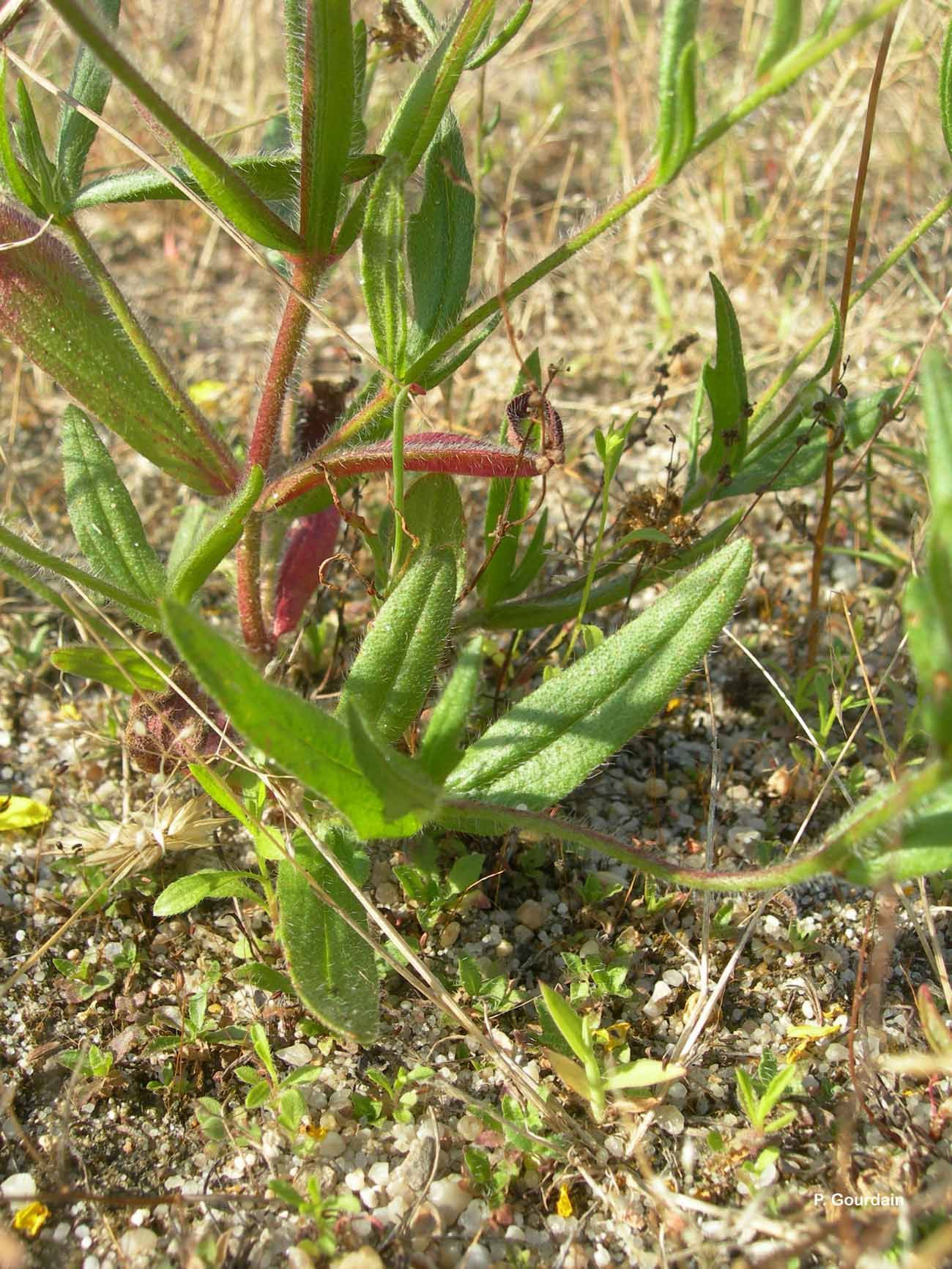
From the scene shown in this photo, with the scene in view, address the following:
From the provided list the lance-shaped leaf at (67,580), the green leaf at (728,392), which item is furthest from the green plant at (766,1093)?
the lance-shaped leaf at (67,580)

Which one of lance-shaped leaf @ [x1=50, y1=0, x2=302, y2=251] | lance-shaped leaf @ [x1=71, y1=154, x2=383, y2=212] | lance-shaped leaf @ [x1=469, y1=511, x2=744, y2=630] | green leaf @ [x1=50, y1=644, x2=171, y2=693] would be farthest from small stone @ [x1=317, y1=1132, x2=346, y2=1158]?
lance-shaped leaf @ [x1=71, y1=154, x2=383, y2=212]

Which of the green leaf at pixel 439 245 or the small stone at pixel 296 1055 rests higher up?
the green leaf at pixel 439 245

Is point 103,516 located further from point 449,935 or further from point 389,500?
point 449,935

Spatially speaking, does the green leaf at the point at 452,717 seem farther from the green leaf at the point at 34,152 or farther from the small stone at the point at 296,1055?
A: the green leaf at the point at 34,152

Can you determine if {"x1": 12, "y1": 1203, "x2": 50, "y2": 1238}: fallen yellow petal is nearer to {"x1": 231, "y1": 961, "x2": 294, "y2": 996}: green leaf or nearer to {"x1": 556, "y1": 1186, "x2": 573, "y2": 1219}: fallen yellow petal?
{"x1": 231, "y1": 961, "x2": 294, "y2": 996}: green leaf

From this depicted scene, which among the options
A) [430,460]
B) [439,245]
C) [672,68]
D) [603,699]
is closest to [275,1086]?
[603,699]

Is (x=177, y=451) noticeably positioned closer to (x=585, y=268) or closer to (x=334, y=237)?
(x=334, y=237)

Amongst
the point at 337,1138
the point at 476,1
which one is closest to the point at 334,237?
the point at 476,1
